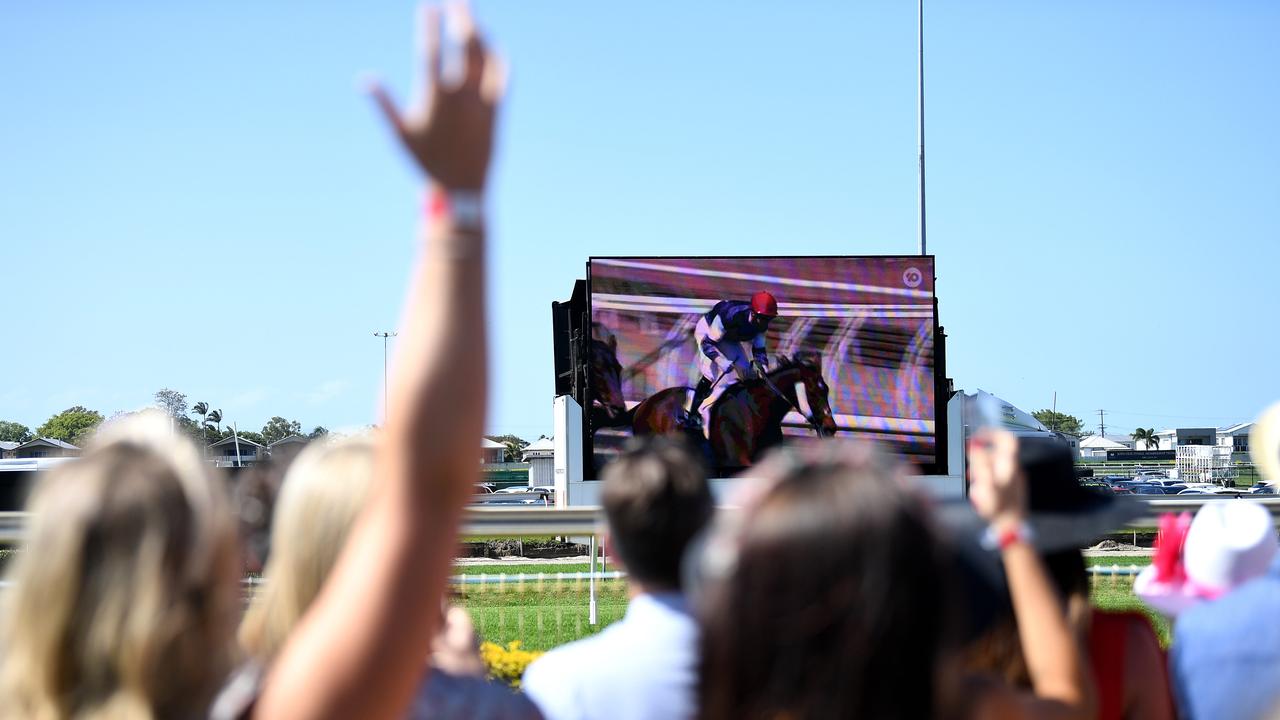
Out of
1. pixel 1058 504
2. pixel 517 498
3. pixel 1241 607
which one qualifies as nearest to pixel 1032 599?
pixel 1058 504

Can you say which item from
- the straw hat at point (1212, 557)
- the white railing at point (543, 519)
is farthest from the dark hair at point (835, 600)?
the white railing at point (543, 519)

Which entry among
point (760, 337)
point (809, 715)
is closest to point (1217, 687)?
point (809, 715)

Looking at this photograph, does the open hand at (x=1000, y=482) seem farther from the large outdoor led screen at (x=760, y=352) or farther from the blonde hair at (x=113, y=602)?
the large outdoor led screen at (x=760, y=352)

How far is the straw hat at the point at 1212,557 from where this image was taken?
2.75 metres

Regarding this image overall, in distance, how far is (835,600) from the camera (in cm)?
142

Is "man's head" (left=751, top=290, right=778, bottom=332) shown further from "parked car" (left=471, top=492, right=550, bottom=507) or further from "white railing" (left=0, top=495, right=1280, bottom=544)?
"white railing" (left=0, top=495, right=1280, bottom=544)

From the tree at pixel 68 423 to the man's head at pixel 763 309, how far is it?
7795cm

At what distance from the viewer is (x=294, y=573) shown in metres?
1.96

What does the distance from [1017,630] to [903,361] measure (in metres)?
22.4

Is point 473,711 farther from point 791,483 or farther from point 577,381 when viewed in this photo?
point 577,381

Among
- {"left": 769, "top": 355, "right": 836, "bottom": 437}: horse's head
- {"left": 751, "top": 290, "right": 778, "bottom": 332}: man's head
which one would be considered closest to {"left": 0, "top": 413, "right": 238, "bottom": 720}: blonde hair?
{"left": 769, "top": 355, "right": 836, "bottom": 437}: horse's head

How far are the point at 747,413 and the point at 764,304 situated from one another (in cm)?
230

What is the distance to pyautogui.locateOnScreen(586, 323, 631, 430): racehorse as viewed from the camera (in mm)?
23047

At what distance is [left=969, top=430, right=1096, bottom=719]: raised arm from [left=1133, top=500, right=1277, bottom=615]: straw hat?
99 centimetres
